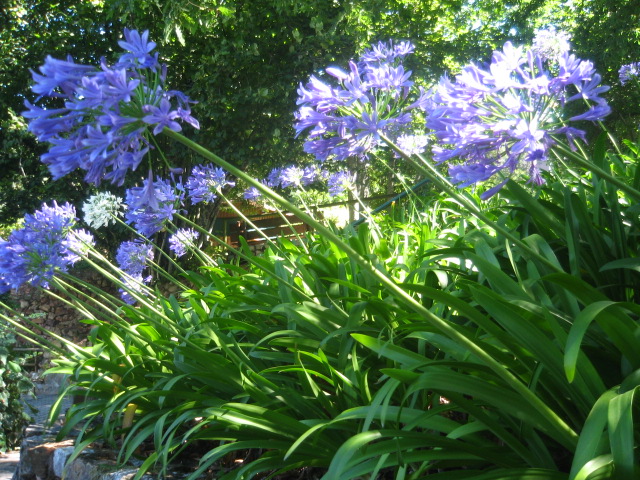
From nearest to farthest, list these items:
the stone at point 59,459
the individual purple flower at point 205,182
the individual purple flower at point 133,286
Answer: the stone at point 59,459
the individual purple flower at point 133,286
the individual purple flower at point 205,182

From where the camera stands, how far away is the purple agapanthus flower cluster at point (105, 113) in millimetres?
1162

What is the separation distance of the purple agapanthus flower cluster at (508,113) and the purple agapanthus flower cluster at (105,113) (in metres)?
0.64

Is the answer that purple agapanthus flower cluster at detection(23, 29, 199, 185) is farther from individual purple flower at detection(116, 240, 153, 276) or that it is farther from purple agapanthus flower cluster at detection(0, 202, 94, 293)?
individual purple flower at detection(116, 240, 153, 276)

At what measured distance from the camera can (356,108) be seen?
5.22ft

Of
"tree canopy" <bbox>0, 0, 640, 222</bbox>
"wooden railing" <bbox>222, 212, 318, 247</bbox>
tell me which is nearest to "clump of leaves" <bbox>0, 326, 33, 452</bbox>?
"tree canopy" <bbox>0, 0, 640, 222</bbox>

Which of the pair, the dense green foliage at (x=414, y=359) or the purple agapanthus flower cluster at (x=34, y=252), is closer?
the dense green foliage at (x=414, y=359)

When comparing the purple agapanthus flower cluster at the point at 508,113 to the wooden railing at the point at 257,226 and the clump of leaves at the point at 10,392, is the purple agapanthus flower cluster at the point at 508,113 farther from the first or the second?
the wooden railing at the point at 257,226

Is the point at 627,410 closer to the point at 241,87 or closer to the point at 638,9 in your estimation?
the point at 241,87

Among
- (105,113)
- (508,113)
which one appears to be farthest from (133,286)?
(508,113)

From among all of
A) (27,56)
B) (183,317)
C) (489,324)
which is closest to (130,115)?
(489,324)

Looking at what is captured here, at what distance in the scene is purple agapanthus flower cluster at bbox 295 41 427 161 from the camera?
152 centimetres

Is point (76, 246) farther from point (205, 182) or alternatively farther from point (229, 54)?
point (229, 54)

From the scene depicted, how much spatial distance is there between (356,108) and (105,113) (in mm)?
654

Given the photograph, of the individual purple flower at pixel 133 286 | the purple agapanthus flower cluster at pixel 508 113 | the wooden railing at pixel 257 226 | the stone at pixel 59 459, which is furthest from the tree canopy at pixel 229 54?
the purple agapanthus flower cluster at pixel 508 113
